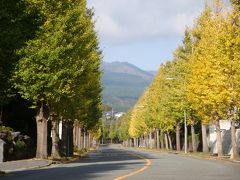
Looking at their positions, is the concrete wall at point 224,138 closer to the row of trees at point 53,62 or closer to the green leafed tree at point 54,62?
the row of trees at point 53,62

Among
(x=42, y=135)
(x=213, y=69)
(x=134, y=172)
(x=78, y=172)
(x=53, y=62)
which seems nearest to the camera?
(x=134, y=172)

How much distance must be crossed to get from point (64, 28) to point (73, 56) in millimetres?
1883

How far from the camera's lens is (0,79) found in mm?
20703

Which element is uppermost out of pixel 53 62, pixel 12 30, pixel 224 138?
pixel 53 62

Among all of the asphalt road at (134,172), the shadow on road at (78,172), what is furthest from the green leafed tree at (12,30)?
the asphalt road at (134,172)

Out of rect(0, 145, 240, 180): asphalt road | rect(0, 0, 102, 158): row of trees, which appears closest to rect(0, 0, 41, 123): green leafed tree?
rect(0, 145, 240, 180): asphalt road

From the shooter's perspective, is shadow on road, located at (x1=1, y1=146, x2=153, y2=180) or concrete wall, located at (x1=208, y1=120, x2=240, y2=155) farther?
concrete wall, located at (x1=208, y1=120, x2=240, y2=155)

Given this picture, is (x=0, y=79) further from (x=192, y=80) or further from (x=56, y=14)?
(x=192, y=80)

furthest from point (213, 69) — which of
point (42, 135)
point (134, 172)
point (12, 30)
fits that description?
point (12, 30)

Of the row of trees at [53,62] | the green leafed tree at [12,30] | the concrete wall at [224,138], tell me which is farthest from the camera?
the concrete wall at [224,138]

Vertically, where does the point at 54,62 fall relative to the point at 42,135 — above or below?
above

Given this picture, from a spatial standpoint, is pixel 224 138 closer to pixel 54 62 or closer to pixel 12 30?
pixel 54 62

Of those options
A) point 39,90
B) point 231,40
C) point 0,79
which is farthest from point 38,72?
point 231,40

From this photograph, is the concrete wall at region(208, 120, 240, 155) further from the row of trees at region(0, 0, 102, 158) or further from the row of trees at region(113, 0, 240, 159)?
the row of trees at region(0, 0, 102, 158)
